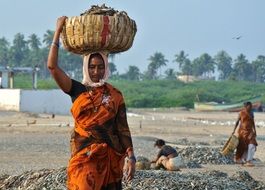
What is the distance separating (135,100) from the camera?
313 feet

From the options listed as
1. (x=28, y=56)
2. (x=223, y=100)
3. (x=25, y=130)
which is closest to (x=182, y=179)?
(x=25, y=130)

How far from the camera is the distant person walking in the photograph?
724 inches

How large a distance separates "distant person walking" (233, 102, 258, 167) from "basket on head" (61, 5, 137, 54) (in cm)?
1182

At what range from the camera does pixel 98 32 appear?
22.1 ft

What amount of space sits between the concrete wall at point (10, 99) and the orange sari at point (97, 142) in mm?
39841

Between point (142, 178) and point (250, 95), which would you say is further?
point (250, 95)

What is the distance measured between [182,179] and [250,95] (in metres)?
104

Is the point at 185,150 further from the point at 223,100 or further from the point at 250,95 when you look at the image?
the point at 250,95

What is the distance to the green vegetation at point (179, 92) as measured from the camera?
95.2 m

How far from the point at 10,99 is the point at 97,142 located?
41375 millimetres

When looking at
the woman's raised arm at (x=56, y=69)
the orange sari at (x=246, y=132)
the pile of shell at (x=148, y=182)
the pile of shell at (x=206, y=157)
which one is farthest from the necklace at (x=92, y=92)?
the orange sari at (x=246, y=132)

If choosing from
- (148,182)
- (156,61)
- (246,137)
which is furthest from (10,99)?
(156,61)

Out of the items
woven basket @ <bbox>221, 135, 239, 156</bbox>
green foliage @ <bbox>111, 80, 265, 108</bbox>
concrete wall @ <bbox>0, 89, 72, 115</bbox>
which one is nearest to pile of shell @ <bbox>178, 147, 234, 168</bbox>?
woven basket @ <bbox>221, 135, 239, 156</bbox>

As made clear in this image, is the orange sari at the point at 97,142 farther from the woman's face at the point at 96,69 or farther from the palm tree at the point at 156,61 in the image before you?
the palm tree at the point at 156,61
